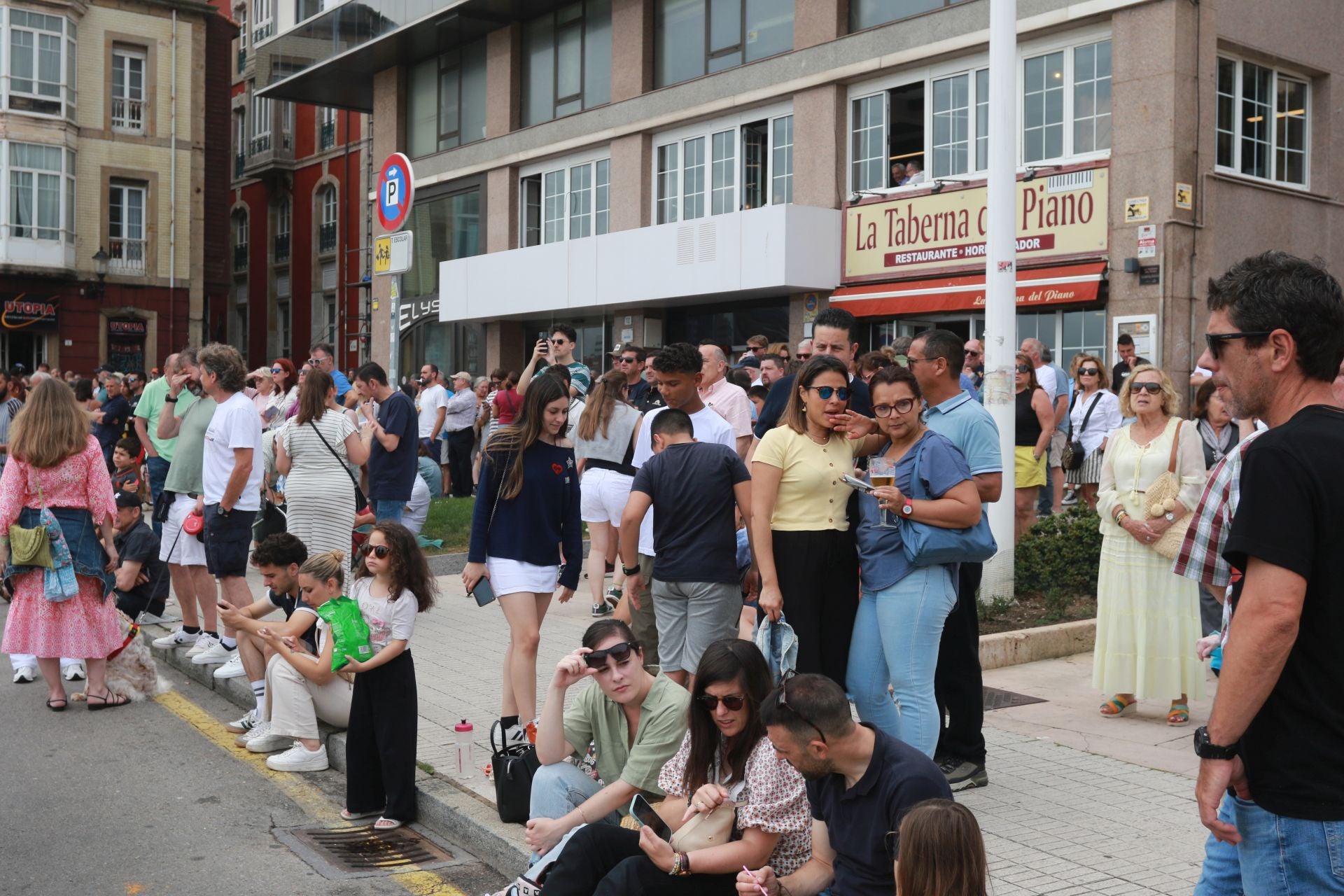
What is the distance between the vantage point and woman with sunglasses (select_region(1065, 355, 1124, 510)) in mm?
13055

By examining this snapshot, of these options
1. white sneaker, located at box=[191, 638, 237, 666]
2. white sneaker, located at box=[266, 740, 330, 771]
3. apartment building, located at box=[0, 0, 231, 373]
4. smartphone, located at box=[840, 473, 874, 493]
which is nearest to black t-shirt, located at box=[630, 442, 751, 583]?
smartphone, located at box=[840, 473, 874, 493]

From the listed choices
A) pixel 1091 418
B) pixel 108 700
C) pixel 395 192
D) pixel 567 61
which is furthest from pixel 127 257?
pixel 108 700

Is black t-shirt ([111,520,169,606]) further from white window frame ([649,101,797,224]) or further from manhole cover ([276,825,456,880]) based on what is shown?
white window frame ([649,101,797,224])

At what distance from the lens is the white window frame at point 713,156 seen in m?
20.4

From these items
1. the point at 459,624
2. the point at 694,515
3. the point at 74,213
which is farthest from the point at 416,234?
the point at 694,515

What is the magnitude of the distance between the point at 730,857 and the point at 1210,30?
14371 millimetres

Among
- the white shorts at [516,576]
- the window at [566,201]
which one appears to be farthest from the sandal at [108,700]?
the window at [566,201]

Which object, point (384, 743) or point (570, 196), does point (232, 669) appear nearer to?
point (384, 743)

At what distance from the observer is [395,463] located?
33.9ft

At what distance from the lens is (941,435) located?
544 centimetres

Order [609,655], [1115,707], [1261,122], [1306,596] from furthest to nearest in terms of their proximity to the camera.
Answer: [1261,122], [1115,707], [609,655], [1306,596]

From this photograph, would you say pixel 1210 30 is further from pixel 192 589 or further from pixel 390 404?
pixel 192 589

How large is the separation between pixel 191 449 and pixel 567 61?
1711 centimetres

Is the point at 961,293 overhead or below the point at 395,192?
below
